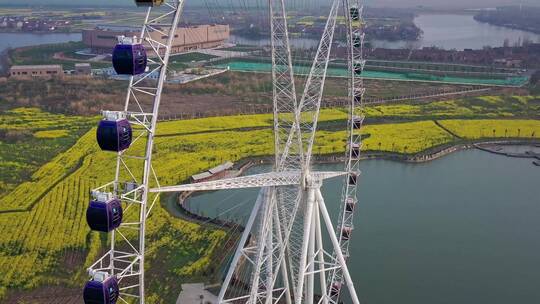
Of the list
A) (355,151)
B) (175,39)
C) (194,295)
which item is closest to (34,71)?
(175,39)

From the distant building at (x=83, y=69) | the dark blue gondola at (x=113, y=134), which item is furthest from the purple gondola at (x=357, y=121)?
the distant building at (x=83, y=69)

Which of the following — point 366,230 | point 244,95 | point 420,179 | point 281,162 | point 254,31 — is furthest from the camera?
point 254,31

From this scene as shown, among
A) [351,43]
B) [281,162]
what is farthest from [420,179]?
[281,162]

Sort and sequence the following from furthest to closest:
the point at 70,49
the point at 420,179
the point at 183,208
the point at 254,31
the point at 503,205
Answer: the point at 254,31 → the point at 70,49 → the point at 420,179 → the point at 503,205 → the point at 183,208

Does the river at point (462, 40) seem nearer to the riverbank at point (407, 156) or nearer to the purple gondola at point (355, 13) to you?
the riverbank at point (407, 156)

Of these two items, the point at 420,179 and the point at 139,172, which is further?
the point at 420,179

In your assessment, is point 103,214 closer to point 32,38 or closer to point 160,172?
point 160,172

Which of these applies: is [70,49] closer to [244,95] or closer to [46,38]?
[46,38]
